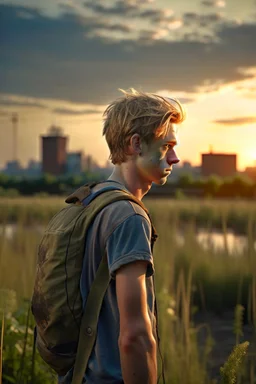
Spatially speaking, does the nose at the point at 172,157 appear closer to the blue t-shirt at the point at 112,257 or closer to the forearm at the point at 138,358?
the blue t-shirt at the point at 112,257

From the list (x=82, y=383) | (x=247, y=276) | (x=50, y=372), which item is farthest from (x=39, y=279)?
(x=247, y=276)

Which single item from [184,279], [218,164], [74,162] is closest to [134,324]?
Result: [184,279]

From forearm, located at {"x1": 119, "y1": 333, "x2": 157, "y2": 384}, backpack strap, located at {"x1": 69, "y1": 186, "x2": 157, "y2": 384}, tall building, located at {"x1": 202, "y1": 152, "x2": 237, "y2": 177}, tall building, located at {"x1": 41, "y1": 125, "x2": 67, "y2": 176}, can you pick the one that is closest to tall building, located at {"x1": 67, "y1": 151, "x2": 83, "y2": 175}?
tall building, located at {"x1": 41, "y1": 125, "x2": 67, "y2": 176}

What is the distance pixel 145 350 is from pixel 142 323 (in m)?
0.05

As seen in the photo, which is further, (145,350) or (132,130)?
(132,130)

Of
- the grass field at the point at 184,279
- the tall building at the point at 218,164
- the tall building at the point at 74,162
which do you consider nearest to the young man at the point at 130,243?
the grass field at the point at 184,279

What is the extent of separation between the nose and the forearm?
42 centimetres

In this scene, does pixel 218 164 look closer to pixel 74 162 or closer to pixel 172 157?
pixel 74 162

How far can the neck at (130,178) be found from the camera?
144 centimetres

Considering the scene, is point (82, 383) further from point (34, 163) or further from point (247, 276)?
point (34, 163)

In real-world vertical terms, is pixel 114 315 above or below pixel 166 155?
A: below

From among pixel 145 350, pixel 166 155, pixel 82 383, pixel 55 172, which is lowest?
pixel 55 172

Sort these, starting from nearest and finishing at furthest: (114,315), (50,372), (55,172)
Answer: (114,315) → (50,372) → (55,172)

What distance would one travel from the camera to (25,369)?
2.67 metres
